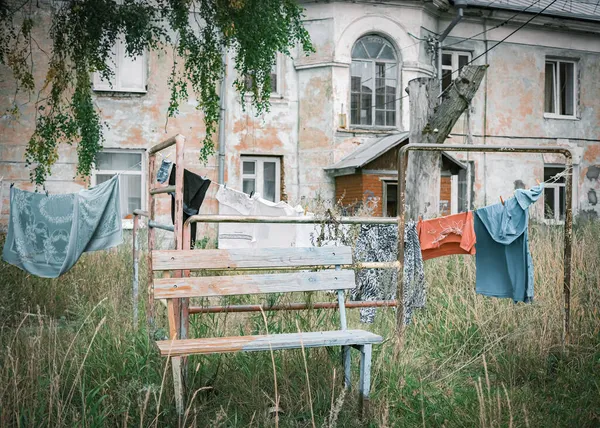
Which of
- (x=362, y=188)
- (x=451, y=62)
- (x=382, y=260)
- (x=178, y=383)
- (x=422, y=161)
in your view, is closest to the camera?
(x=178, y=383)

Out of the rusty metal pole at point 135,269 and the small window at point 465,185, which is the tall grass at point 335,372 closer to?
the rusty metal pole at point 135,269

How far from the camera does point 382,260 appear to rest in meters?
5.80

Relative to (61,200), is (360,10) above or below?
above

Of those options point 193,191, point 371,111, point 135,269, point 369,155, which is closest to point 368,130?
point 371,111

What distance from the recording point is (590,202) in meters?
18.7

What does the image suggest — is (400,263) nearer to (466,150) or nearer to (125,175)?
(466,150)

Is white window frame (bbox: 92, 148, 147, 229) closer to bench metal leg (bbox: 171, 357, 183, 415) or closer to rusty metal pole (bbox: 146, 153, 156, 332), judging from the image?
rusty metal pole (bbox: 146, 153, 156, 332)

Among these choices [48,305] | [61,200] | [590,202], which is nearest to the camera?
[48,305]

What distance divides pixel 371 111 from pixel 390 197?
7.80 ft

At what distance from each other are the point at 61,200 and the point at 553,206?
14.3m

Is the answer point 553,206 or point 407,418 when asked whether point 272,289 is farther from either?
point 553,206

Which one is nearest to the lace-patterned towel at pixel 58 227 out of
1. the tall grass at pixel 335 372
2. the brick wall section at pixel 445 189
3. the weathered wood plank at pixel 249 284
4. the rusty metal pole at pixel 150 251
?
the tall grass at pixel 335 372

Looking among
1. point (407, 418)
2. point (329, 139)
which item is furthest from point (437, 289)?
point (329, 139)

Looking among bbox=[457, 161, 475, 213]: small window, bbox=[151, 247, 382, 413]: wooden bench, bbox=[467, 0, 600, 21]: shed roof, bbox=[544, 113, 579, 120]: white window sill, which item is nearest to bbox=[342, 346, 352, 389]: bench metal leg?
bbox=[151, 247, 382, 413]: wooden bench
